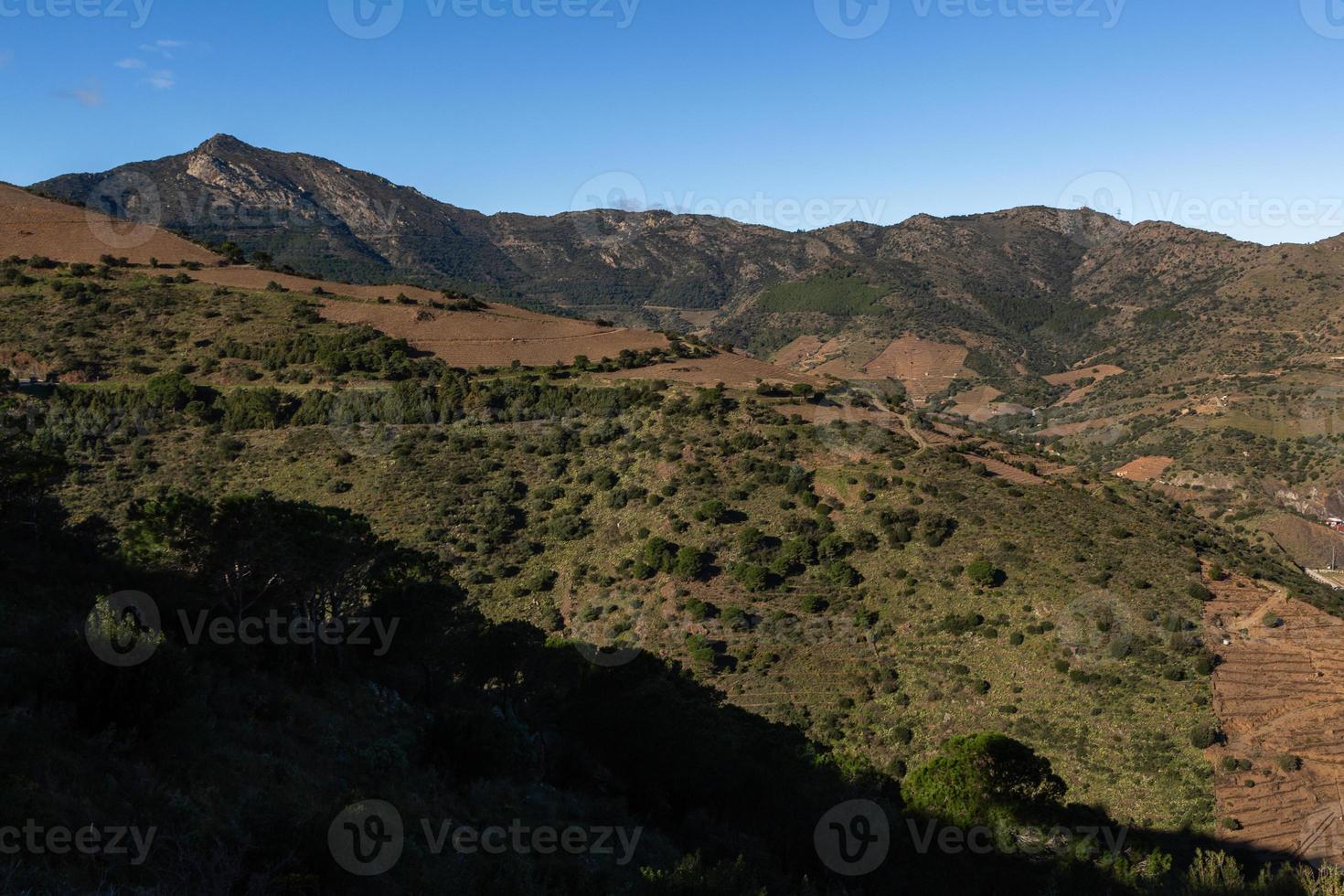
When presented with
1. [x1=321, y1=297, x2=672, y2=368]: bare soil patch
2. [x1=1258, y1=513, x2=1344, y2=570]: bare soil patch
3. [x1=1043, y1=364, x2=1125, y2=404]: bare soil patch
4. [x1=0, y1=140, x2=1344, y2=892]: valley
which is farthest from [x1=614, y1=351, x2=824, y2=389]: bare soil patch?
[x1=1043, y1=364, x2=1125, y2=404]: bare soil patch

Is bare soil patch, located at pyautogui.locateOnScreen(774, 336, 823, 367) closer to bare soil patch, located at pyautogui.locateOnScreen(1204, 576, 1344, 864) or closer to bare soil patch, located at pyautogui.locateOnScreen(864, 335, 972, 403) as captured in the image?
bare soil patch, located at pyautogui.locateOnScreen(864, 335, 972, 403)

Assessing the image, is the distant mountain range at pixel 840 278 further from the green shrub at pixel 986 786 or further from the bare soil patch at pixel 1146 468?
the green shrub at pixel 986 786

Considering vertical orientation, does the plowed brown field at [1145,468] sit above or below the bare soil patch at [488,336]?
below

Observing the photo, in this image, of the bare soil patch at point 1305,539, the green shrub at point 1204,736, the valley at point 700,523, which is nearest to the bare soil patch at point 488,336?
the valley at point 700,523

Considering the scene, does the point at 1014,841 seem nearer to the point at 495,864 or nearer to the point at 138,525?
the point at 495,864

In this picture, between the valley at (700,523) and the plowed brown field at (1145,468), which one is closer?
the valley at (700,523)

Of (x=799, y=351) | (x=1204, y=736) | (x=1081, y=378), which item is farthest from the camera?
(x=799, y=351)

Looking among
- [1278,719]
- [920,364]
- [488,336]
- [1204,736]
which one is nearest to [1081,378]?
[920,364]

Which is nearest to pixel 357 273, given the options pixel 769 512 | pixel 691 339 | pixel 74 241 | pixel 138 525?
pixel 74 241

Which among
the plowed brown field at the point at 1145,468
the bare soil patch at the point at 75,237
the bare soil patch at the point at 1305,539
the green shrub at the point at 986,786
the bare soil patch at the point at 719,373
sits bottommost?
the bare soil patch at the point at 1305,539

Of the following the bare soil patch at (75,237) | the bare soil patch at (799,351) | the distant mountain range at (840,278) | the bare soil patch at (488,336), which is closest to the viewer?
the bare soil patch at (488,336)

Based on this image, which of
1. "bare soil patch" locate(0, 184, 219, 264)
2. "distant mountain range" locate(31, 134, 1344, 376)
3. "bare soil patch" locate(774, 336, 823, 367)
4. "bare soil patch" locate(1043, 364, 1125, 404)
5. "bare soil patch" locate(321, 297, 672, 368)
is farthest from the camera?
"bare soil patch" locate(774, 336, 823, 367)

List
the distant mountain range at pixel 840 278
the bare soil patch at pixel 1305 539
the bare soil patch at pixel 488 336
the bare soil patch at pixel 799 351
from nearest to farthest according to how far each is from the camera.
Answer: the bare soil patch at pixel 488 336, the bare soil patch at pixel 1305 539, the distant mountain range at pixel 840 278, the bare soil patch at pixel 799 351

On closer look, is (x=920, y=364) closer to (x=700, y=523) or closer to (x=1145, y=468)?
→ (x=1145, y=468)
